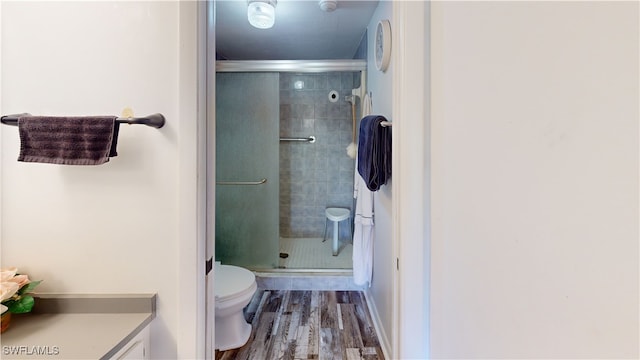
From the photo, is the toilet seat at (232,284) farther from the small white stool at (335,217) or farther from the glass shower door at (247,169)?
the small white stool at (335,217)

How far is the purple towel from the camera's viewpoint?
0.91 metres

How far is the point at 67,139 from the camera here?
92 cm

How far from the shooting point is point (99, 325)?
3.03ft

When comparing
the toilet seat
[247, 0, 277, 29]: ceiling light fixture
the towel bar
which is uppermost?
[247, 0, 277, 29]: ceiling light fixture

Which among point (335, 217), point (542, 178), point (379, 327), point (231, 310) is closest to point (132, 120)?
point (542, 178)

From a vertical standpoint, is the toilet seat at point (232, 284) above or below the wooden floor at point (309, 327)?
above

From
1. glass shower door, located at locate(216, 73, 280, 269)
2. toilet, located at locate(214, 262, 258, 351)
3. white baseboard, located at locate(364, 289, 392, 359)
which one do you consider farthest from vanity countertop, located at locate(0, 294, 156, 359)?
glass shower door, located at locate(216, 73, 280, 269)

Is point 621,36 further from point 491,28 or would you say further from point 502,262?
point 502,262

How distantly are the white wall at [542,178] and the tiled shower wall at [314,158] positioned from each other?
9.56ft

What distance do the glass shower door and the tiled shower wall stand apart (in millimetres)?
824

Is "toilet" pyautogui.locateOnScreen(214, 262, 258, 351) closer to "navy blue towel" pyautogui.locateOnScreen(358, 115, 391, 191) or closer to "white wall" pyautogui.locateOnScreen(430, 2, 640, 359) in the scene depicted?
"navy blue towel" pyautogui.locateOnScreen(358, 115, 391, 191)

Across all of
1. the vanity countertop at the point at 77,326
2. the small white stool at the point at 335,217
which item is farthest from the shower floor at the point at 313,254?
the vanity countertop at the point at 77,326

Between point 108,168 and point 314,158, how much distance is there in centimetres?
290

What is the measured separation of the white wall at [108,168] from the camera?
971mm
